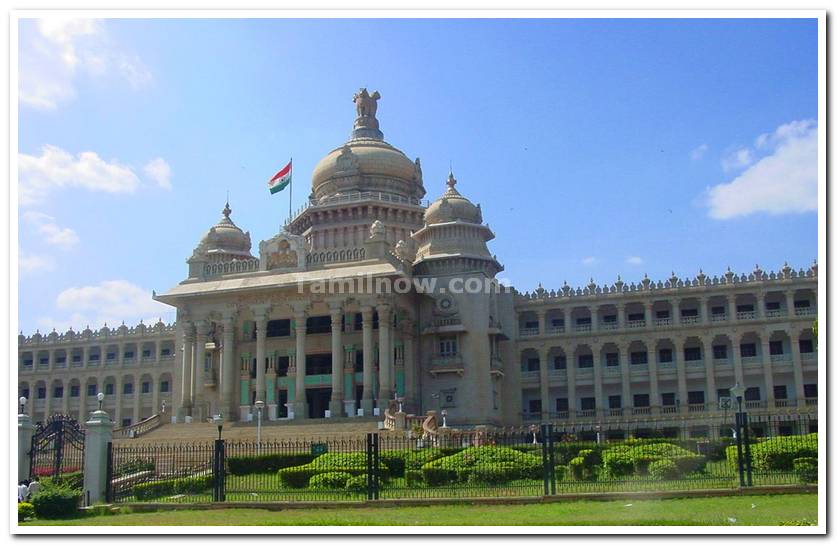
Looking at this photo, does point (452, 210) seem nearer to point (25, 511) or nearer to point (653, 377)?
point (653, 377)

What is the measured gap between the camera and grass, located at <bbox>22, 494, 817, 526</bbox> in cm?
1903

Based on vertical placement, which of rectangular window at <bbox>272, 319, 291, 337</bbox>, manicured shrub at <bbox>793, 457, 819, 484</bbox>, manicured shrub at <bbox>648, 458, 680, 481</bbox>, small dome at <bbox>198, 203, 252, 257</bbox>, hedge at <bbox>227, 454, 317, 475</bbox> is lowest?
hedge at <bbox>227, 454, 317, 475</bbox>

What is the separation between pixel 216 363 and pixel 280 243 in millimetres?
9986

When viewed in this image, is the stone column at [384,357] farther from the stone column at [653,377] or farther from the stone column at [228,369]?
the stone column at [653,377]

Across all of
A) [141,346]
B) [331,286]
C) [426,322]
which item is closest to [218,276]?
[331,286]

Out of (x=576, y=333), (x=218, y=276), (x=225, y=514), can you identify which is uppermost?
(x=218, y=276)

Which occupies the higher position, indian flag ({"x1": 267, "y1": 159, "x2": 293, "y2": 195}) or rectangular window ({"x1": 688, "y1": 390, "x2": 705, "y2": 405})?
indian flag ({"x1": 267, "y1": 159, "x2": 293, "y2": 195})

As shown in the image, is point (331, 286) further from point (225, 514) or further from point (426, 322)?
point (225, 514)

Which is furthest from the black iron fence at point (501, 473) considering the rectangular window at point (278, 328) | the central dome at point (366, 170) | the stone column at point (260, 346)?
the central dome at point (366, 170)

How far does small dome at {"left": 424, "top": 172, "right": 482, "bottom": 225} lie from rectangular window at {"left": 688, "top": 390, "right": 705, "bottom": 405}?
17142 mm

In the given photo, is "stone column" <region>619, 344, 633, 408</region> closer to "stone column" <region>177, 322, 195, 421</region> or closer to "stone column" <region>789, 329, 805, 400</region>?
"stone column" <region>789, 329, 805, 400</region>

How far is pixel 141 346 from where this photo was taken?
238 feet

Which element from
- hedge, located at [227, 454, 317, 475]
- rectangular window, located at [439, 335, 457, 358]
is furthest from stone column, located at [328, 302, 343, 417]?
hedge, located at [227, 454, 317, 475]
